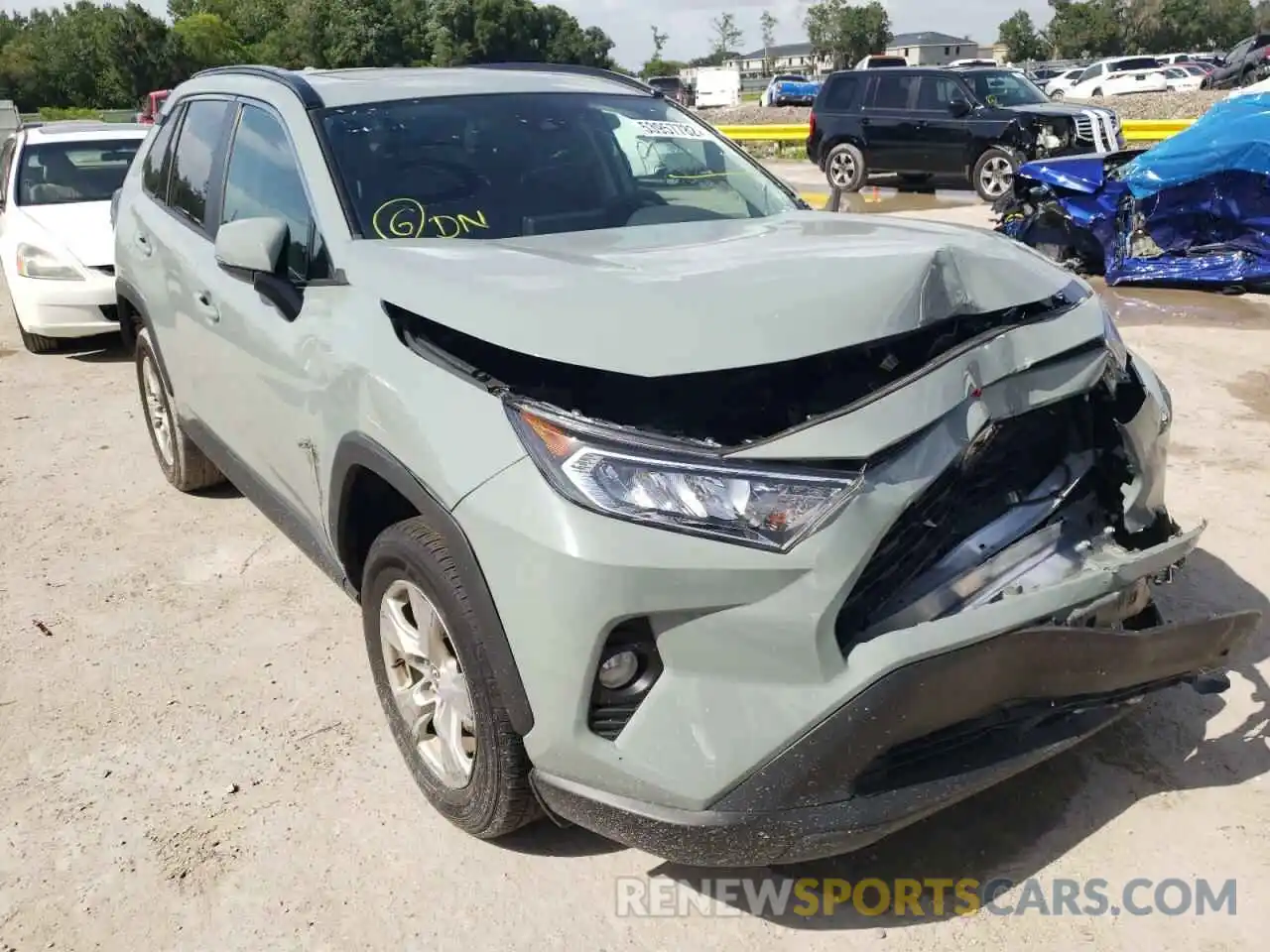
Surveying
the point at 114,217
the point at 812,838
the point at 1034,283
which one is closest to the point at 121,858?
the point at 812,838

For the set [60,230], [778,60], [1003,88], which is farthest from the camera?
[778,60]

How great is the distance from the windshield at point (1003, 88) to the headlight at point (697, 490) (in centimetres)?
1450

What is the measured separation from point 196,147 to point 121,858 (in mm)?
2803

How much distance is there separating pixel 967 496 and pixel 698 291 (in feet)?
2.58

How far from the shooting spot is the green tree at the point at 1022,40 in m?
87.2

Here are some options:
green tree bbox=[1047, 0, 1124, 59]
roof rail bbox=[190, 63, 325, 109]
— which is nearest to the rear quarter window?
roof rail bbox=[190, 63, 325, 109]

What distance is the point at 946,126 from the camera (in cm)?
1504

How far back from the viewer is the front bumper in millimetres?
7605

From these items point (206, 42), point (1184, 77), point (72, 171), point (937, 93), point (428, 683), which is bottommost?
point (428, 683)

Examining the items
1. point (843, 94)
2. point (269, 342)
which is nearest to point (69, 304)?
point (269, 342)

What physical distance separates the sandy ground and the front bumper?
147 inches

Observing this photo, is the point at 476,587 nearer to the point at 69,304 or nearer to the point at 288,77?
the point at 288,77

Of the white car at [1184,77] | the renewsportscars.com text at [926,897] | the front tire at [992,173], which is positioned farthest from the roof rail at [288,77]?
the white car at [1184,77]

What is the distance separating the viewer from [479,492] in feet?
7.29
